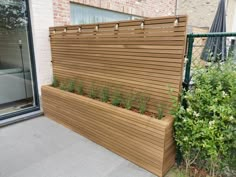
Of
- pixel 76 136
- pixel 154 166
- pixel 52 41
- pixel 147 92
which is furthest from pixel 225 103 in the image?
pixel 52 41

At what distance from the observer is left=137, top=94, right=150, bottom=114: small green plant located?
2320 millimetres

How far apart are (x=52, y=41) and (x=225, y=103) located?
3159 millimetres

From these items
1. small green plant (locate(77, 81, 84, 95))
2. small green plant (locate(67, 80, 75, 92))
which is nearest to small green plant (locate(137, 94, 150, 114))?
small green plant (locate(77, 81, 84, 95))

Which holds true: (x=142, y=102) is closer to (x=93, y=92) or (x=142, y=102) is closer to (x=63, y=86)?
(x=93, y=92)

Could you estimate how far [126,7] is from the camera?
16.8ft

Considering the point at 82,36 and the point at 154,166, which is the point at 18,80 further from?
the point at 154,166

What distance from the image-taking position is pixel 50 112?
11.8ft

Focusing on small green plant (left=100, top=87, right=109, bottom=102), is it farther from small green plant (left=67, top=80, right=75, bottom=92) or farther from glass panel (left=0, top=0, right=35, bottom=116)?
glass panel (left=0, top=0, right=35, bottom=116)

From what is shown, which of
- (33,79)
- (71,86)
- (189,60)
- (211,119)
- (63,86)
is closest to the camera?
(211,119)

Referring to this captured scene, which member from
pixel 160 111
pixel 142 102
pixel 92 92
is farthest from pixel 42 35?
pixel 160 111

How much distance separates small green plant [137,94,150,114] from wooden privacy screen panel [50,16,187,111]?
5cm

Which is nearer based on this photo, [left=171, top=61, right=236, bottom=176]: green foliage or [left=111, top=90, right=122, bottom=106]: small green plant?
[left=171, top=61, right=236, bottom=176]: green foliage

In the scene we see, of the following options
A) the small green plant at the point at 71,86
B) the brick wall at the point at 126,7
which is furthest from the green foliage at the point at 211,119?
the brick wall at the point at 126,7

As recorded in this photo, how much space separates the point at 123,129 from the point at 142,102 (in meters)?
0.42
